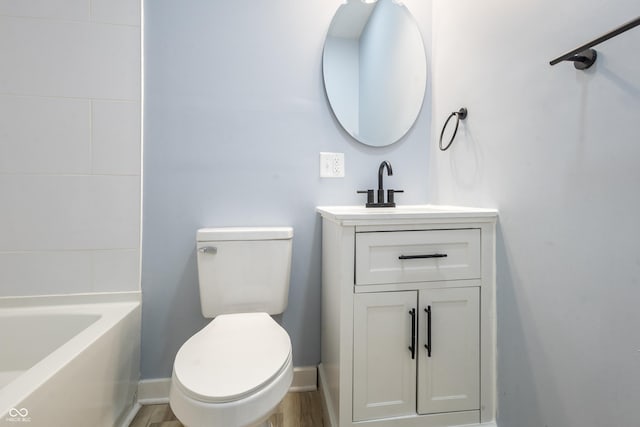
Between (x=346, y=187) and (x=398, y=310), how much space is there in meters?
0.64

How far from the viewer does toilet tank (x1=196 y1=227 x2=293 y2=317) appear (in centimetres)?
117

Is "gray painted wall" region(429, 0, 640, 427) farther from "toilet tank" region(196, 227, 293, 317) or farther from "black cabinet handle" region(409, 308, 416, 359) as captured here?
"toilet tank" region(196, 227, 293, 317)

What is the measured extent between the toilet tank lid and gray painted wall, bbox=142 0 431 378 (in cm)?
13

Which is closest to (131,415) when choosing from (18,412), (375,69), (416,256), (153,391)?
(153,391)

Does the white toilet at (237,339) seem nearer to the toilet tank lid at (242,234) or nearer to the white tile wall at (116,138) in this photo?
the toilet tank lid at (242,234)

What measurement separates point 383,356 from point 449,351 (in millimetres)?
234

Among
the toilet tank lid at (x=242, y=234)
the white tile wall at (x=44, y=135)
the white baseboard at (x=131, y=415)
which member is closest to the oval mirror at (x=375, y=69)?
the toilet tank lid at (x=242, y=234)

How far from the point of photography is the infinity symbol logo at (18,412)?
604mm

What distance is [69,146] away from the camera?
3.93 ft

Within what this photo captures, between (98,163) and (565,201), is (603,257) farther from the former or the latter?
(98,163)

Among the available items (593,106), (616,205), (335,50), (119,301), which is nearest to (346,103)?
(335,50)

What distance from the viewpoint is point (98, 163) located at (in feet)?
4.00

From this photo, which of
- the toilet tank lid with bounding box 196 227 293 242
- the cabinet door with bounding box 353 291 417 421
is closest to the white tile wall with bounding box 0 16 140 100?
the toilet tank lid with bounding box 196 227 293 242

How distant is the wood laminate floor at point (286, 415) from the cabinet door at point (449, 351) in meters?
0.48
